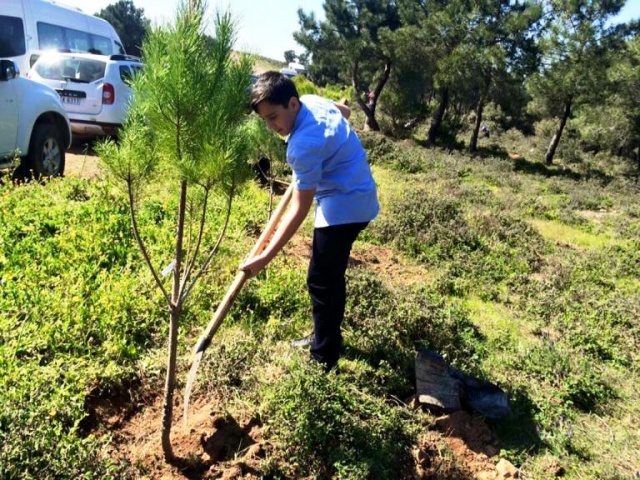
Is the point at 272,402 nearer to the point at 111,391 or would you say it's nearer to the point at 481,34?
Result: the point at 111,391

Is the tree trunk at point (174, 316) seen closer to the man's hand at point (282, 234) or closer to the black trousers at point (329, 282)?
the man's hand at point (282, 234)

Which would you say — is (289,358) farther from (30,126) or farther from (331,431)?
(30,126)

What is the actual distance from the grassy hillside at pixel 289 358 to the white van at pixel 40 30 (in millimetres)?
6236

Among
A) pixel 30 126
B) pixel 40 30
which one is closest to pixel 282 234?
pixel 30 126

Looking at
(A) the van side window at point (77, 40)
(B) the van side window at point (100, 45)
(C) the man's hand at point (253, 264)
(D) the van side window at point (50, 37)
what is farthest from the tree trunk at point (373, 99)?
(C) the man's hand at point (253, 264)

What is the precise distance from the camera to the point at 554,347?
162 inches

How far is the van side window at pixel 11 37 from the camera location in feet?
31.8

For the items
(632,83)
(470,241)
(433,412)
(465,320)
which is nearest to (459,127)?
(632,83)

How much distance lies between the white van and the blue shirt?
30.8 ft

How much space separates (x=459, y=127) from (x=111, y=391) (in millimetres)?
21623

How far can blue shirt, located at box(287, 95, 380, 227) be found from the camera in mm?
2551

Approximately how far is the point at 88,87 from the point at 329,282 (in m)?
7.43

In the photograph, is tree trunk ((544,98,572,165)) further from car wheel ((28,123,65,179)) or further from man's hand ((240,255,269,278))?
man's hand ((240,255,269,278))

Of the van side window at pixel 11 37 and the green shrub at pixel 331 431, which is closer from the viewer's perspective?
the green shrub at pixel 331 431
